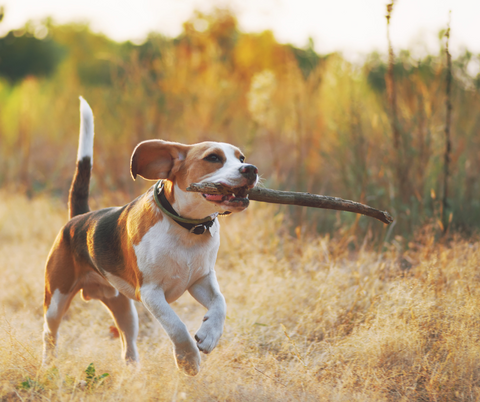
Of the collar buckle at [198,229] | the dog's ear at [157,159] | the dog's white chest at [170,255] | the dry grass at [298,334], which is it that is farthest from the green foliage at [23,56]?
the collar buckle at [198,229]

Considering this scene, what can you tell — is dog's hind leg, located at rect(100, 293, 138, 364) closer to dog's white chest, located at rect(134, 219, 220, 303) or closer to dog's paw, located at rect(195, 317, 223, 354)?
dog's white chest, located at rect(134, 219, 220, 303)

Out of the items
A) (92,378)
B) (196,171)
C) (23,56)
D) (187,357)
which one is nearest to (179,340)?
(187,357)

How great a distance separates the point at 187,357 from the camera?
289 centimetres

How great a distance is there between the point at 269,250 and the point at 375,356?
237 centimetres

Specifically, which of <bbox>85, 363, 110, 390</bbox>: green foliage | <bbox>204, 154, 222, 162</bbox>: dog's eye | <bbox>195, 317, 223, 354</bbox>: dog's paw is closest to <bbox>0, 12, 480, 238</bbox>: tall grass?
<bbox>204, 154, 222, 162</bbox>: dog's eye

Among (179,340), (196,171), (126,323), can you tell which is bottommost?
(126,323)

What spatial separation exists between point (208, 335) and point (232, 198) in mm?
763

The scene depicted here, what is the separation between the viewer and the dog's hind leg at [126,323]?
370 centimetres

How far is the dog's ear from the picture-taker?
3.13 metres

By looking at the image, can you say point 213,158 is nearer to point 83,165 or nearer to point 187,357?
point 187,357

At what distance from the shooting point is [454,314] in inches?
137

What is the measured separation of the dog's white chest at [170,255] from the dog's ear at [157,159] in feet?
1.07

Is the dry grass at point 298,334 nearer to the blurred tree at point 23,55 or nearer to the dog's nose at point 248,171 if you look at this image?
the dog's nose at point 248,171

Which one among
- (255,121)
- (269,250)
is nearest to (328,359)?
(269,250)
